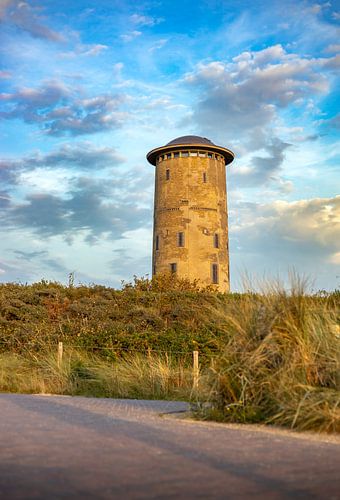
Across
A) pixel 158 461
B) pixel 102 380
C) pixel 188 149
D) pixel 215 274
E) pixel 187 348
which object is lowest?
pixel 158 461

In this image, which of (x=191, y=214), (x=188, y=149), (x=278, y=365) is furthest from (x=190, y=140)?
(x=278, y=365)

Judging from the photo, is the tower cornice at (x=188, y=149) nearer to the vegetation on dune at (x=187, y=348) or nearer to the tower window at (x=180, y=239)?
the tower window at (x=180, y=239)

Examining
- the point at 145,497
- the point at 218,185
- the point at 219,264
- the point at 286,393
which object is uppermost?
the point at 218,185

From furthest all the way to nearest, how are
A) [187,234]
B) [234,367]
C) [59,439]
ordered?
[187,234] → [234,367] → [59,439]

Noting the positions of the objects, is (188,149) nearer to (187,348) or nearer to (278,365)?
(187,348)

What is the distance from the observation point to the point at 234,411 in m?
6.19

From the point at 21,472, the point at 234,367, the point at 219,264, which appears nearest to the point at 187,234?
the point at 219,264

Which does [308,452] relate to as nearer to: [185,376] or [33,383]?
[185,376]

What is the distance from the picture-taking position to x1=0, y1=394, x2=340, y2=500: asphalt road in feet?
10.7

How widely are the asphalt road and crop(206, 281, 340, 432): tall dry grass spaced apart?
1.22ft

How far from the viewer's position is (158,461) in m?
3.99

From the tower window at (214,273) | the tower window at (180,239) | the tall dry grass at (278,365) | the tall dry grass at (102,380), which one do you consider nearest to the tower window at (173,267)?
the tower window at (180,239)

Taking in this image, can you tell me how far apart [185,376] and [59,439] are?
6510 mm

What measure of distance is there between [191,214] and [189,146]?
4323 millimetres
